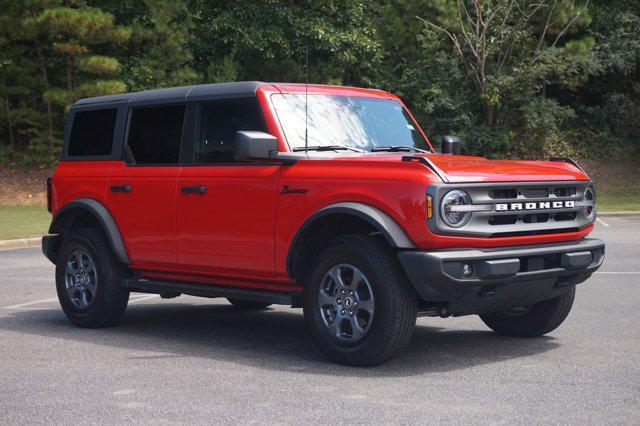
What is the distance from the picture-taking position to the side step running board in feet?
24.9

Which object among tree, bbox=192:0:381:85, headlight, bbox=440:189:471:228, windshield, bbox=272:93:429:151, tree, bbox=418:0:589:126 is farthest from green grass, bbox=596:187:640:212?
headlight, bbox=440:189:471:228

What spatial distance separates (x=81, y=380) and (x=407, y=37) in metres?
34.8

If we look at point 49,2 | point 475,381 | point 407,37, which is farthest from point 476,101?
point 475,381

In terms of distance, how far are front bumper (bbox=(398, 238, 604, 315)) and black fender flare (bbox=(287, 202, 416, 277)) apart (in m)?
0.10

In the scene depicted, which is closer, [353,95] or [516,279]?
[516,279]

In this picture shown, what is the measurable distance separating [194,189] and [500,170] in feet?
8.18

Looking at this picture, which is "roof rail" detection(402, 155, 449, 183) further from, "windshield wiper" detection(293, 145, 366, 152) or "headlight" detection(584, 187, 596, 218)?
"headlight" detection(584, 187, 596, 218)

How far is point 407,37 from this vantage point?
40312 millimetres

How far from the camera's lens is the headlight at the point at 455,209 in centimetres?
678

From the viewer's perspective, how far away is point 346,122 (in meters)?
8.23

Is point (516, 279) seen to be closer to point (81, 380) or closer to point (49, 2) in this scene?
point (81, 380)

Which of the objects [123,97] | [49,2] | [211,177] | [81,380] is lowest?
[81,380]

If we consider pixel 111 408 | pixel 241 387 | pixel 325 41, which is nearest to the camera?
pixel 111 408

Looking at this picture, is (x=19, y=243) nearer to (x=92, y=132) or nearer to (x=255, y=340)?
(x=92, y=132)
